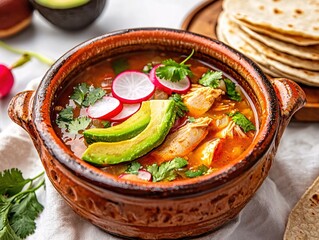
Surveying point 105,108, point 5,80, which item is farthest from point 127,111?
point 5,80

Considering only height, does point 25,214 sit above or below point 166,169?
below

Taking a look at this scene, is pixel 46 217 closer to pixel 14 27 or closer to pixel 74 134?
pixel 74 134

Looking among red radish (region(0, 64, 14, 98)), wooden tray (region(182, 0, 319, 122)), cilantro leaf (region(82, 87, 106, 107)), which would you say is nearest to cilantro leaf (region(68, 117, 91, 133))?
cilantro leaf (region(82, 87, 106, 107))

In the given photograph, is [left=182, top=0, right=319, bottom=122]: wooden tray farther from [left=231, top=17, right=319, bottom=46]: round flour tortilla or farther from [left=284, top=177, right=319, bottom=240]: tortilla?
[left=284, top=177, right=319, bottom=240]: tortilla

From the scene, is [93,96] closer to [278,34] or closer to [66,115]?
[66,115]

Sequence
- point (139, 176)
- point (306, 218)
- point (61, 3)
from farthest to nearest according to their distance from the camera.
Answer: point (61, 3) → point (306, 218) → point (139, 176)

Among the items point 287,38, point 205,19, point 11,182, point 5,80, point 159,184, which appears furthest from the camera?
point 205,19
